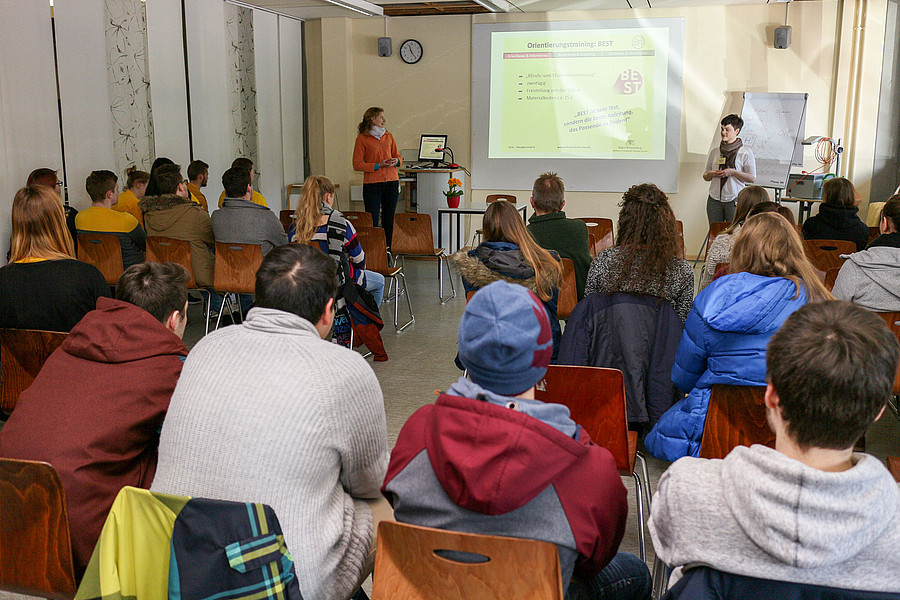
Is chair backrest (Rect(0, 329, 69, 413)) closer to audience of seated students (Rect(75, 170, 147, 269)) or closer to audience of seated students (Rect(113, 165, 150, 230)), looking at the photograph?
audience of seated students (Rect(75, 170, 147, 269))

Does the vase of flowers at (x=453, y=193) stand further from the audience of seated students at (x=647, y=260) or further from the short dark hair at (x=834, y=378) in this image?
the short dark hair at (x=834, y=378)

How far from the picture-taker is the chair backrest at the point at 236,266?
503 cm

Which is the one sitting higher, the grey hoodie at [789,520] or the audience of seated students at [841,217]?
the audience of seated students at [841,217]

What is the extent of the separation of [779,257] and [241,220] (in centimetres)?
360

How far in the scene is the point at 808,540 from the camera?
46.0 inches

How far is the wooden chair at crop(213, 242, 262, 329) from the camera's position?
5.03 meters

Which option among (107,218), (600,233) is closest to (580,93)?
(600,233)

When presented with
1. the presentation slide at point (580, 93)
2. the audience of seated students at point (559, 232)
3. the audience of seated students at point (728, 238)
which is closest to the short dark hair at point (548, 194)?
the audience of seated students at point (559, 232)

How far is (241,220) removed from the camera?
522cm

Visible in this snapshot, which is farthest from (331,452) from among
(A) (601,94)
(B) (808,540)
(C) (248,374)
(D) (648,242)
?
(A) (601,94)

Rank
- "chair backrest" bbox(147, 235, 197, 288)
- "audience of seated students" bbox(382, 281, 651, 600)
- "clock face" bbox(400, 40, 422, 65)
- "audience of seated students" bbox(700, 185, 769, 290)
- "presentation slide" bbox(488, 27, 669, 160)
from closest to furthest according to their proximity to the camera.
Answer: "audience of seated students" bbox(382, 281, 651, 600) < "audience of seated students" bbox(700, 185, 769, 290) < "chair backrest" bbox(147, 235, 197, 288) < "presentation slide" bbox(488, 27, 669, 160) < "clock face" bbox(400, 40, 422, 65)

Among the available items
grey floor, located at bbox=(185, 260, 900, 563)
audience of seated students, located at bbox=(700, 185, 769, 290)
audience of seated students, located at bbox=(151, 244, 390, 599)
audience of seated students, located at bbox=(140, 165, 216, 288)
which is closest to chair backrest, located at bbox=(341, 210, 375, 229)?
grey floor, located at bbox=(185, 260, 900, 563)

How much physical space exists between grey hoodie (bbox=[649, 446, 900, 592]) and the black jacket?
181 centimetres

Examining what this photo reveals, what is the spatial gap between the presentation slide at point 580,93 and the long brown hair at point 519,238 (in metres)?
6.05
